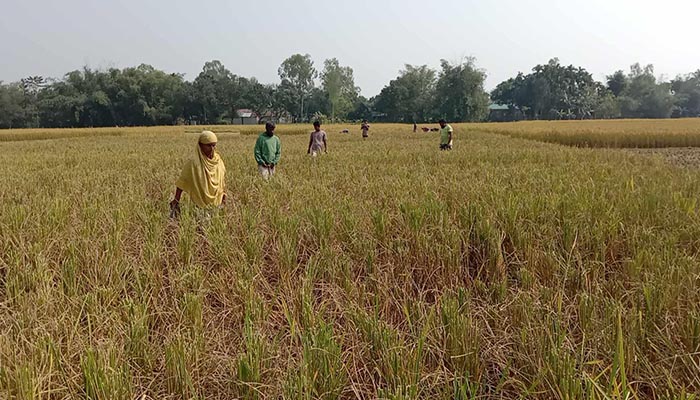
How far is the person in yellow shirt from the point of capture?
154 inches

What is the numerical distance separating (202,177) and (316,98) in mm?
84693

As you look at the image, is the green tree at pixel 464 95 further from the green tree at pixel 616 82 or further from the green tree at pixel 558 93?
the green tree at pixel 616 82

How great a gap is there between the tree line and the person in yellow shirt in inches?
2593

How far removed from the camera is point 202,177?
3.98 m

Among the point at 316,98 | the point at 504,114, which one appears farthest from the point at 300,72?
the point at 504,114

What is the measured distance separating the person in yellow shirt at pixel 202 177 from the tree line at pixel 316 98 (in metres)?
65.9

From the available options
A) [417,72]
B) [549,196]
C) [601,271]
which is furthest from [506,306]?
[417,72]

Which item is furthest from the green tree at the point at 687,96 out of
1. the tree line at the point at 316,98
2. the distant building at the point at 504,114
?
the distant building at the point at 504,114

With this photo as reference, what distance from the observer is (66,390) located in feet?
5.52

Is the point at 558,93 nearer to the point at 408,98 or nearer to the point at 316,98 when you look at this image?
the point at 408,98

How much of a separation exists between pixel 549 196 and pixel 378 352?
10.9 ft

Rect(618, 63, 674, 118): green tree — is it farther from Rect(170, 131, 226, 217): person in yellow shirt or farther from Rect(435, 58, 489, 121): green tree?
Rect(170, 131, 226, 217): person in yellow shirt

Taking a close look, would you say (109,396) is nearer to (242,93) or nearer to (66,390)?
(66,390)

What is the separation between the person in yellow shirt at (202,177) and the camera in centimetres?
390
